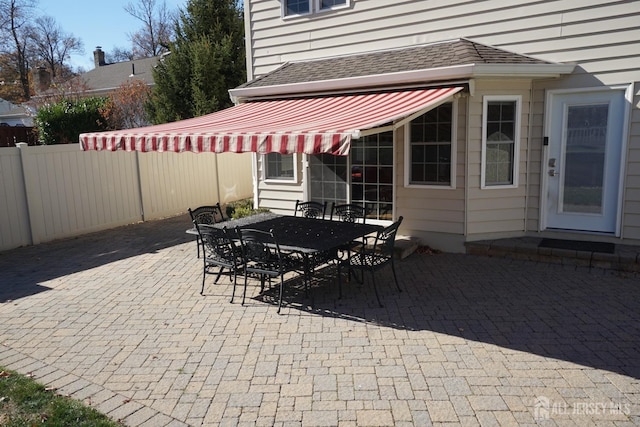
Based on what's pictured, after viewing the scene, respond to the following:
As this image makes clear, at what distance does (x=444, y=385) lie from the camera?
443cm

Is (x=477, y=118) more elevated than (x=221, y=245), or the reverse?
(x=477, y=118)

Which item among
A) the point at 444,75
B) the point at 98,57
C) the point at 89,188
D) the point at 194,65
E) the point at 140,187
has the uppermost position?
the point at 98,57

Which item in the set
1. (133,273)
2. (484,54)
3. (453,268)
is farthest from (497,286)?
(133,273)

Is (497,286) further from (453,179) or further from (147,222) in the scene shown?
(147,222)

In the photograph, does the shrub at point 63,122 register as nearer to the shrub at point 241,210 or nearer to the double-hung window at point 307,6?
the shrub at point 241,210

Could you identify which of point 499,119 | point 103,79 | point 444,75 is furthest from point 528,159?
point 103,79

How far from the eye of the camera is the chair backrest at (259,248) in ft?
20.9

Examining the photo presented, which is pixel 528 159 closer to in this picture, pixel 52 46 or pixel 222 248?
pixel 222 248

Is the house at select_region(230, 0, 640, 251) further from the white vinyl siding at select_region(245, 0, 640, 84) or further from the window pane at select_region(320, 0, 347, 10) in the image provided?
the window pane at select_region(320, 0, 347, 10)

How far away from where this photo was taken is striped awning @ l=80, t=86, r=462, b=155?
579 centimetres

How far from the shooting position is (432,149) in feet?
29.7

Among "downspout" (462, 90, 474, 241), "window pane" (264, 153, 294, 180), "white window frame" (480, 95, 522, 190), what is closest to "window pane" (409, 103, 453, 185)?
"downspout" (462, 90, 474, 241)

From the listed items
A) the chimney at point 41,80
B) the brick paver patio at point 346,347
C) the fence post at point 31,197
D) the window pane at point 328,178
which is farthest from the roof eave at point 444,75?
the chimney at point 41,80

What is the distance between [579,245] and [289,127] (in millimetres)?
5639
